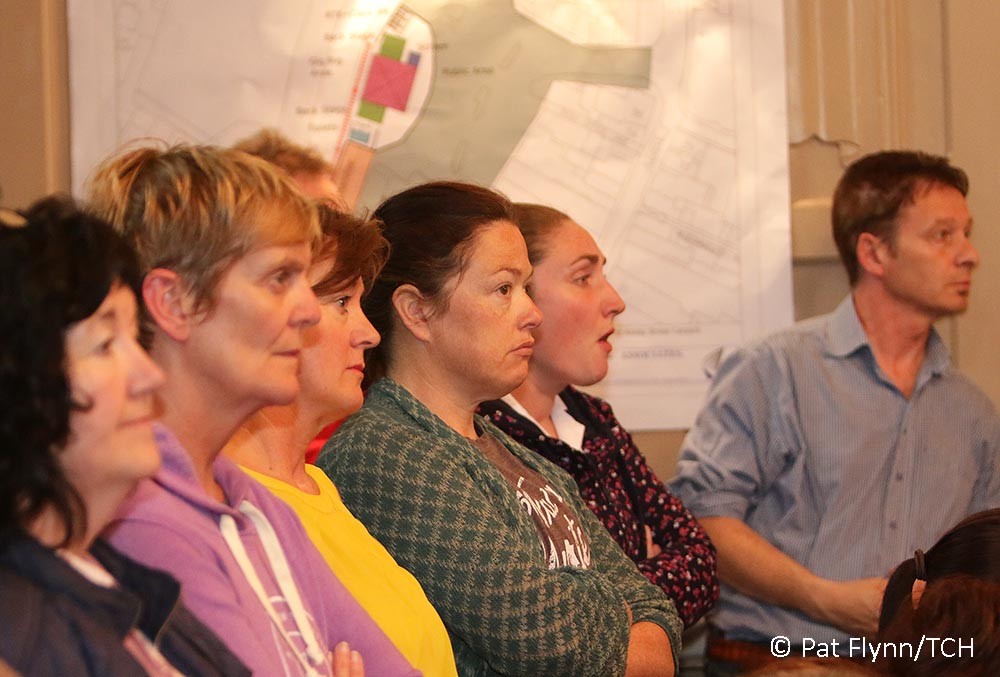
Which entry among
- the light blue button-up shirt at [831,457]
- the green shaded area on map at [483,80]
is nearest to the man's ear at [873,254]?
the light blue button-up shirt at [831,457]

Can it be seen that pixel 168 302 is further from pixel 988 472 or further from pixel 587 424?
pixel 988 472

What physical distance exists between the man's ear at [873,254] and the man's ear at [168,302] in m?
2.12

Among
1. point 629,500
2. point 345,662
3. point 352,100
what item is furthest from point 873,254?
point 345,662

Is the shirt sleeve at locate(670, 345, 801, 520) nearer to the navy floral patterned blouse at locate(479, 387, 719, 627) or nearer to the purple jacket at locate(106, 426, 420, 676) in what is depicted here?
the navy floral patterned blouse at locate(479, 387, 719, 627)

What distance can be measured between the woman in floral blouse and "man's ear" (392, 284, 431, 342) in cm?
41

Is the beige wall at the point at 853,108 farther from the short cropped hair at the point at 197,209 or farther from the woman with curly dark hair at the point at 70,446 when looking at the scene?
the woman with curly dark hair at the point at 70,446

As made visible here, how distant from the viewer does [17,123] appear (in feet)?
10.6

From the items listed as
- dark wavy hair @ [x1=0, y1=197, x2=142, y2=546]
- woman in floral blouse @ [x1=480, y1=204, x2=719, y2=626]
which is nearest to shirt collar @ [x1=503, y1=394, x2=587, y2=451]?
woman in floral blouse @ [x1=480, y1=204, x2=719, y2=626]

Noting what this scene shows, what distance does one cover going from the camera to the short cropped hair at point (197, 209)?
4.45 feet

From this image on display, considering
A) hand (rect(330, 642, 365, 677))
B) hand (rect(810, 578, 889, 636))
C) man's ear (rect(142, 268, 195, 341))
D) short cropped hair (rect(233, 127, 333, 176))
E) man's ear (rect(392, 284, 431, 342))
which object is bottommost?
hand (rect(810, 578, 889, 636))

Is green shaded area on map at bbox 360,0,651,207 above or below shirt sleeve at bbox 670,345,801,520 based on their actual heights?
above

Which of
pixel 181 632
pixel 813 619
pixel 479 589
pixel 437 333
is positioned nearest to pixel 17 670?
pixel 181 632

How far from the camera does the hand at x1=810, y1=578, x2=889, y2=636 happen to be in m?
2.70

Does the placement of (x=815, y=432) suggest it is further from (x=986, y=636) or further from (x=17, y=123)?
(x=17, y=123)
